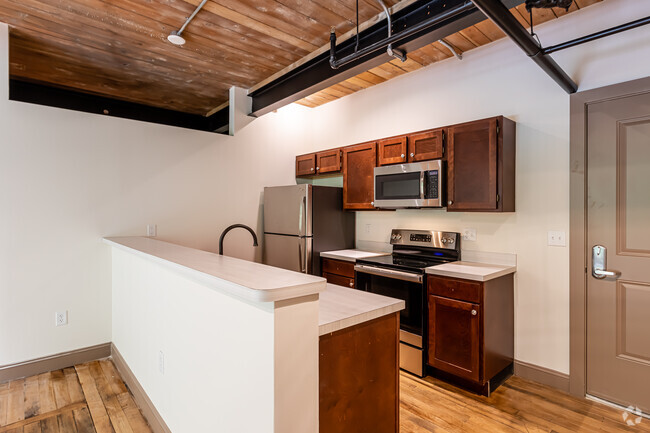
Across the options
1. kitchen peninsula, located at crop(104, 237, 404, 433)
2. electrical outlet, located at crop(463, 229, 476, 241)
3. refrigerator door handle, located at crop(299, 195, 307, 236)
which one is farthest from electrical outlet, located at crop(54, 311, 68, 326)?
electrical outlet, located at crop(463, 229, 476, 241)

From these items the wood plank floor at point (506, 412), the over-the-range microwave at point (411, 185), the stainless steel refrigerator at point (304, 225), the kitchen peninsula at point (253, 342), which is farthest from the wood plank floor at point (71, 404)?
the over-the-range microwave at point (411, 185)

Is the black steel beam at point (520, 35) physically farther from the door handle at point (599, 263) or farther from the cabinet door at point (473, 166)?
the door handle at point (599, 263)

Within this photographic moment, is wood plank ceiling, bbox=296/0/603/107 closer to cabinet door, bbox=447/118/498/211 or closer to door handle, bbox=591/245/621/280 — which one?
cabinet door, bbox=447/118/498/211

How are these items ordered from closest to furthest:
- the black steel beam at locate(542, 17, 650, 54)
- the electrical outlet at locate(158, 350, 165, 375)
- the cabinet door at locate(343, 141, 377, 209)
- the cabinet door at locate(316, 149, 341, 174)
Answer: the black steel beam at locate(542, 17, 650, 54) → the electrical outlet at locate(158, 350, 165, 375) → the cabinet door at locate(343, 141, 377, 209) → the cabinet door at locate(316, 149, 341, 174)

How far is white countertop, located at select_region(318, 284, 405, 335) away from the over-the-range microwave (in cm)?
151

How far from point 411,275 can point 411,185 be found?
0.84 meters

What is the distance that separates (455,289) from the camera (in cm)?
252

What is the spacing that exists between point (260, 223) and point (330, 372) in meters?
3.03

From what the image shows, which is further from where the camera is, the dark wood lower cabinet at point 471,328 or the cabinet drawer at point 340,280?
the cabinet drawer at point 340,280

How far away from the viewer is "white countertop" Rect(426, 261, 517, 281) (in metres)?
2.40

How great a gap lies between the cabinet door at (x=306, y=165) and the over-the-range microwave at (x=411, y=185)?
1098mm

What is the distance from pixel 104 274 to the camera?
305 centimetres

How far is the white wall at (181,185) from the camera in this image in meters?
2.50

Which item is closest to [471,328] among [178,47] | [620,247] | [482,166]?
[620,247]
